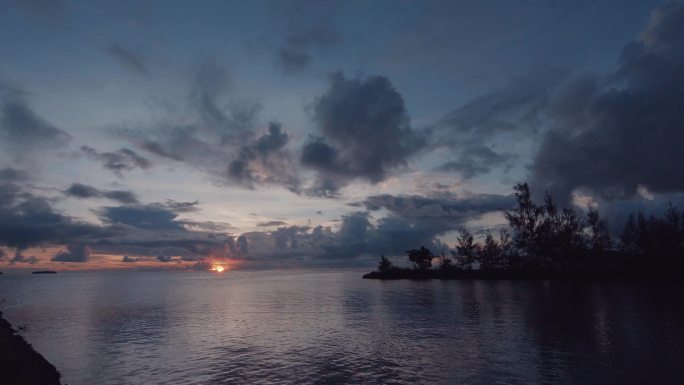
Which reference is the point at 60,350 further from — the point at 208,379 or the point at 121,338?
the point at 208,379

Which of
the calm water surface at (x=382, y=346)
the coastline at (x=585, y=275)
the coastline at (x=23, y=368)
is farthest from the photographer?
the coastline at (x=585, y=275)

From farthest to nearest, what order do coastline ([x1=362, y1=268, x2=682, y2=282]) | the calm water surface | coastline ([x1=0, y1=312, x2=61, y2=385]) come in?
coastline ([x1=362, y1=268, x2=682, y2=282]) < the calm water surface < coastline ([x1=0, y1=312, x2=61, y2=385])

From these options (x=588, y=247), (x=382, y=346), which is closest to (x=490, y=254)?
(x=588, y=247)

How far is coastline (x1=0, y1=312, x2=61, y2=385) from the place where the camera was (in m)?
28.2

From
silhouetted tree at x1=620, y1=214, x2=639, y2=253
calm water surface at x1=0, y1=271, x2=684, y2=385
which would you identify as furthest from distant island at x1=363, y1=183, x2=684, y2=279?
calm water surface at x1=0, y1=271, x2=684, y2=385

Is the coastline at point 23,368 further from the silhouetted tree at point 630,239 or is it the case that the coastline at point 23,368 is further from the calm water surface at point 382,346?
the silhouetted tree at point 630,239

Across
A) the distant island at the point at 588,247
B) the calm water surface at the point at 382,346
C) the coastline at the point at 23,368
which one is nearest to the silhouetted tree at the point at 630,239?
the distant island at the point at 588,247

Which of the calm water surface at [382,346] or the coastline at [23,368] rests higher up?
the coastline at [23,368]

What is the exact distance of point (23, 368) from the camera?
104ft

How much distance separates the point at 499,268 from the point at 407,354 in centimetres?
16716

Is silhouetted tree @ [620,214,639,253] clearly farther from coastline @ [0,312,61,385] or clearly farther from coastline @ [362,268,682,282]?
coastline @ [0,312,61,385]

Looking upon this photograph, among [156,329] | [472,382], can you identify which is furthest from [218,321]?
[472,382]

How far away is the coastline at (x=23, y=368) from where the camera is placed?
92.6ft

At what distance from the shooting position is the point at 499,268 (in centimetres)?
19150
